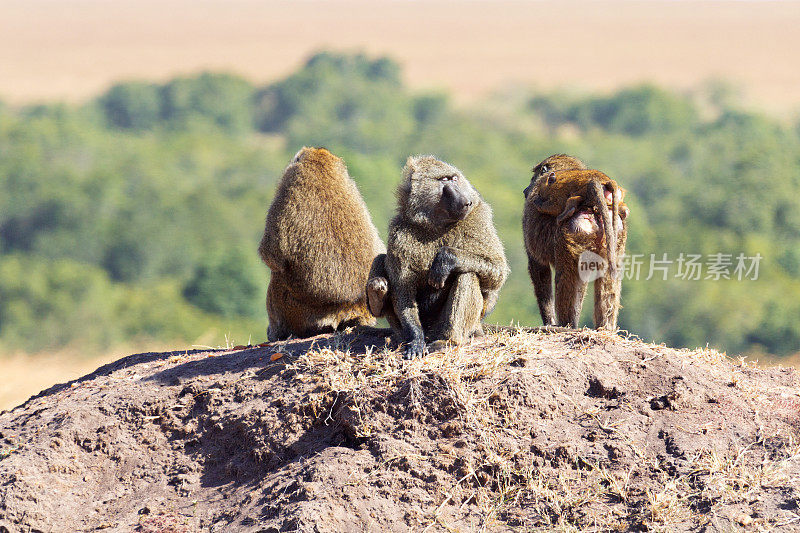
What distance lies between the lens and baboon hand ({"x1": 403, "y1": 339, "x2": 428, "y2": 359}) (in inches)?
238

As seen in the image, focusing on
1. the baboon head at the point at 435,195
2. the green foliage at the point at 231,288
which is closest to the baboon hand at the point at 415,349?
the baboon head at the point at 435,195

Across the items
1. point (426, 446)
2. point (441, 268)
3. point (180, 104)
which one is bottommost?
point (426, 446)

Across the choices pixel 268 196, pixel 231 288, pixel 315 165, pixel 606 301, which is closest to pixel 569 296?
pixel 606 301

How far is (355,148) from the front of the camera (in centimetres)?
7556

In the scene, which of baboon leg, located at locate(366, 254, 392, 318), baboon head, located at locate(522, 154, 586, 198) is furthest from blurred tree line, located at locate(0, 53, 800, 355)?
baboon leg, located at locate(366, 254, 392, 318)

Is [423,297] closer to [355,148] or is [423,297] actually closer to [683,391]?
[683,391]

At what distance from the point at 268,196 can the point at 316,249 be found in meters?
54.3

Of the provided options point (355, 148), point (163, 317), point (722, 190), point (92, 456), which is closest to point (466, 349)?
point (92, 456)

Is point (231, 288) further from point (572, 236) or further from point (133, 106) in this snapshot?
point (133, 106)

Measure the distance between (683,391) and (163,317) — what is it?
42331 mm

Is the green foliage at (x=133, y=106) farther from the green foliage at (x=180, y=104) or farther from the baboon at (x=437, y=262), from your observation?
the baboon at (x=437, y=262)

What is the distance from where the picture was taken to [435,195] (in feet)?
21.1

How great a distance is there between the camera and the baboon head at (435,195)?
6355 millimetres

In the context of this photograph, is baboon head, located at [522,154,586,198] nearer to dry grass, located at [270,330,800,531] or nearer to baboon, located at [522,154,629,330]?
baboon, located at [522,154,629,330]
